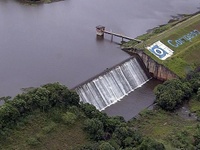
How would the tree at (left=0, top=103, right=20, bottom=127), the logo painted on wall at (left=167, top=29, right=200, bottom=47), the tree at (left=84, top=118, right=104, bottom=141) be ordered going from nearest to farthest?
the tree at (left=0, top=103, right=20, bottom=127)
the tree at (left=84, top=118, right=104, bottom=141)
the logo painted on wall at (left=167, top=29, right=200, bottom=47)

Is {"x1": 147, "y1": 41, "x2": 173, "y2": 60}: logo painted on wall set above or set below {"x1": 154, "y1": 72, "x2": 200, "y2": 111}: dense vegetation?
above

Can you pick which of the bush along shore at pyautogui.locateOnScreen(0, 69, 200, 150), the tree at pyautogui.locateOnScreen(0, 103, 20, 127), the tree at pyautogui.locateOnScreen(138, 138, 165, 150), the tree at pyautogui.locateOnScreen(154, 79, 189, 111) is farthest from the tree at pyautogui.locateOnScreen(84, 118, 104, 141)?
the tree at pyautogui.locateOnScreen(154, 79, 189, 111)

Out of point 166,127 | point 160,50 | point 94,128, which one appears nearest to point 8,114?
point 94,128

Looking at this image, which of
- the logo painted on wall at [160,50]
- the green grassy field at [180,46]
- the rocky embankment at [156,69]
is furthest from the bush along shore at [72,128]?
the logo painted on wall at [160,50]

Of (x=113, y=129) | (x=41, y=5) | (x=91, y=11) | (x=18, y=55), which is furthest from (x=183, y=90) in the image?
(x=41, y=5)

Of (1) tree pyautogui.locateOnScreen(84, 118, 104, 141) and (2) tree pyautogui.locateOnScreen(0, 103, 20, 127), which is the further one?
(1) tree pyautogui.locateOnScreen(84, 118, 104, 141)

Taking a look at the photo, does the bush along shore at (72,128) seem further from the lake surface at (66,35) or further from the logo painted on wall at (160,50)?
the logo painted on wall at (160,50)

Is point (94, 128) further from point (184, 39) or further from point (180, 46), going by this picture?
point (184, 39)

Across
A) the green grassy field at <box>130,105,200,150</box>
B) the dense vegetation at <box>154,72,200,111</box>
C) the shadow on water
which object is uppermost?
the dense vegetation at <box>154,72,200,111</box>

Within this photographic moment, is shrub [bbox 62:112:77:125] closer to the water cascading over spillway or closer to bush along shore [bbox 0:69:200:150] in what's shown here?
bush along shore [bbox 0:69:200:150]
